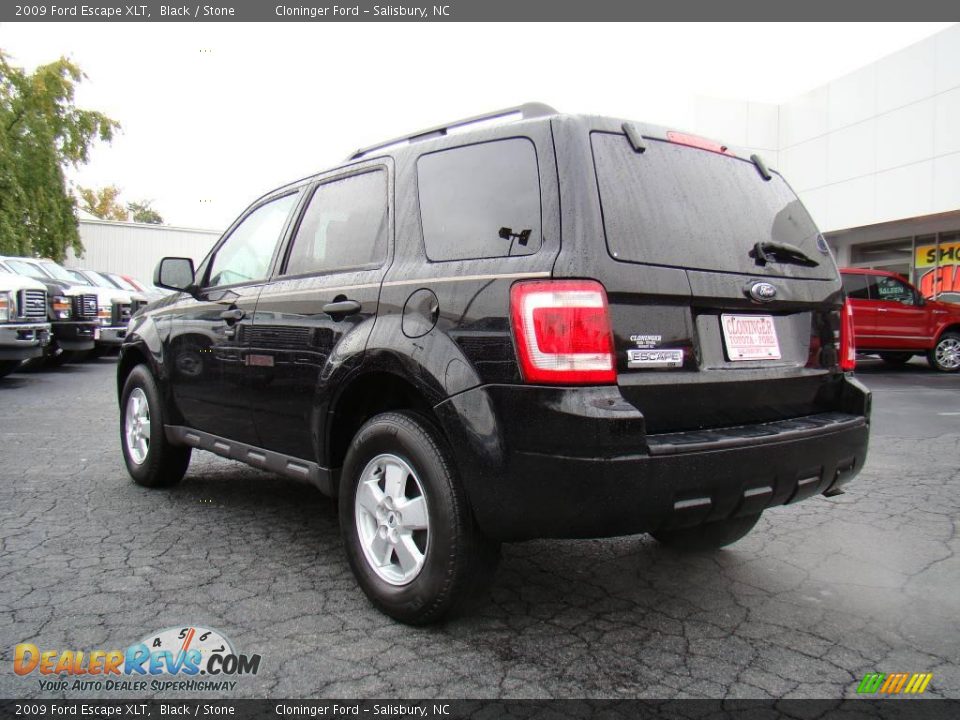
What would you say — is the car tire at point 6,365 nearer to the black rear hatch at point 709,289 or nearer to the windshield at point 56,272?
the windshield at point 56,272

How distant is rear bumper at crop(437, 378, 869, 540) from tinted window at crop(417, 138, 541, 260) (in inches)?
21.4

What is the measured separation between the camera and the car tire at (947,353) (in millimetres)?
14867

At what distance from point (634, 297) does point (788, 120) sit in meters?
23.8

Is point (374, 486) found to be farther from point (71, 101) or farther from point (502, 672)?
point (71, 101)

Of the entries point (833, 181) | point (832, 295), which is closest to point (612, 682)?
point (832, 295)

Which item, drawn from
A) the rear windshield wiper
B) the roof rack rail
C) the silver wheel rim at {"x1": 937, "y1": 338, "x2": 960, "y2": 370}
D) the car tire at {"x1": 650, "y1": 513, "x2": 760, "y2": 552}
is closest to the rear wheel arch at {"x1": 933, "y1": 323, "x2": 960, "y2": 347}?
the silver wheel rim at {"x1": 937, "y1": 338, "x2": 960, "y2": 370}

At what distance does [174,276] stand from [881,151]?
20.5 meters

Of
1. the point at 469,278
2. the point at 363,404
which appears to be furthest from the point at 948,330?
the point at 469,278

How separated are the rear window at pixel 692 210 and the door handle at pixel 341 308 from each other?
3.59 ft

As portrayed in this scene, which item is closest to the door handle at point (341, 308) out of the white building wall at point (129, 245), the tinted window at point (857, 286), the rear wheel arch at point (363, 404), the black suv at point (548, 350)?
the black suv at point (548, 350)

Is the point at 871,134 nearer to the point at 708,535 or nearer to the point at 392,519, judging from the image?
the point at 708,535

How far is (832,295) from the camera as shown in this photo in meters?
3.30

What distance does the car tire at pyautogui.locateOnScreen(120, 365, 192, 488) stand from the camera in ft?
15.7

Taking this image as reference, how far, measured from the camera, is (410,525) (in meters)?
2.84
